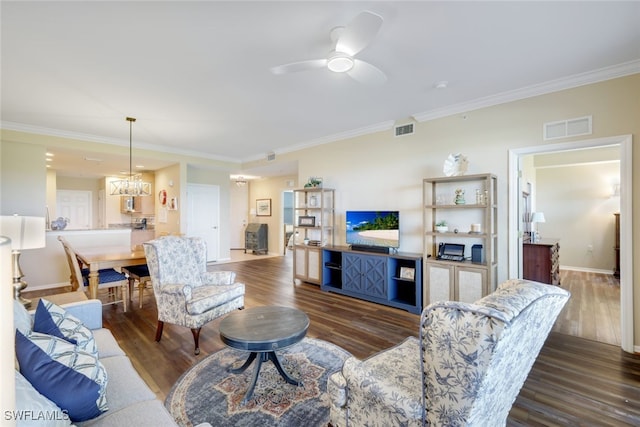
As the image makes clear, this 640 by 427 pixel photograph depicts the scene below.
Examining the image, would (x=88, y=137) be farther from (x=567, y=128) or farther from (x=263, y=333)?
(x=567, y=128)

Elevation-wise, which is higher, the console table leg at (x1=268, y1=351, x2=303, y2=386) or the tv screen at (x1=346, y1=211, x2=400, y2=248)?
the tv screen at (x1=346, y1=211, x2=400, y2=248)

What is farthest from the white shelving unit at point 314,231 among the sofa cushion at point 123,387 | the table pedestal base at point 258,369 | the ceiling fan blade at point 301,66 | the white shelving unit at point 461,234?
the sofa cushion at point 123,387

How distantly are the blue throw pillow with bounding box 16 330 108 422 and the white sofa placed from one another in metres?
0.05

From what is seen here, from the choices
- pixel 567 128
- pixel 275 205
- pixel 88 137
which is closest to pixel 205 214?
pixel 275 205

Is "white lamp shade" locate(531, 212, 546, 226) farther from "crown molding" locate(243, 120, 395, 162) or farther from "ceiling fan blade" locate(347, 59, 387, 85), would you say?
"ceiling fan blade" locate(347, 59, 387, 85)

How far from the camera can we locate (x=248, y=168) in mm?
7230

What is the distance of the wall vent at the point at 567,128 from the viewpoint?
293 centimetres

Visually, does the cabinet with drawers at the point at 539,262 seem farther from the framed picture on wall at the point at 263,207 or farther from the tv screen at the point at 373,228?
the framed picture on wall at the point at 263,207

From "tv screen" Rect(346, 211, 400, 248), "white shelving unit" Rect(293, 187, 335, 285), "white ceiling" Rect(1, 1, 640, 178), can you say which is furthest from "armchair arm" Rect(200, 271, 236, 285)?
"white ceiling" Rect(1, 1, 640, 178)

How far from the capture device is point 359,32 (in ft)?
6.12

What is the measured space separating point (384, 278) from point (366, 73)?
273 centimetres

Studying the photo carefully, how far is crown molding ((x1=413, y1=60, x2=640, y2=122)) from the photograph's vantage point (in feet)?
8.95

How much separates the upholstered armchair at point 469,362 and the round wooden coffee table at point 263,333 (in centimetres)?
75

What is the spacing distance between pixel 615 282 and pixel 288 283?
599cm
